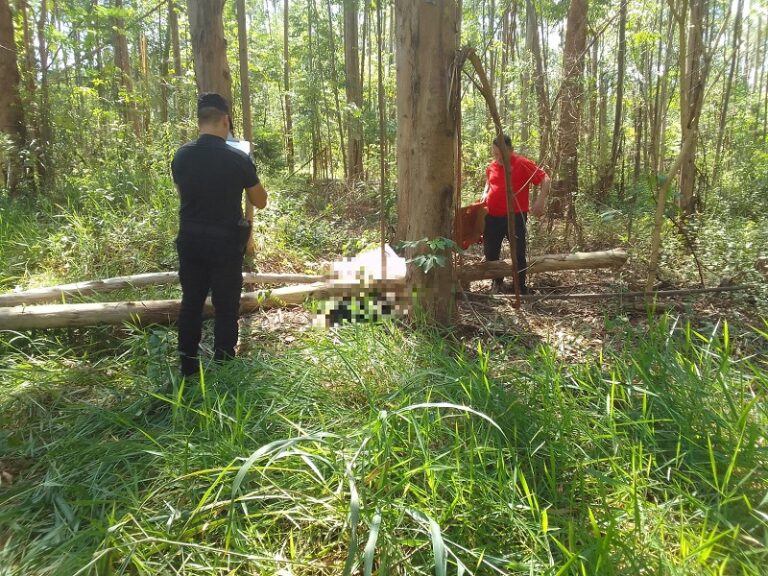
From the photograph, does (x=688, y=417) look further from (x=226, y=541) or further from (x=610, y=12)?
(x=610, y=12)

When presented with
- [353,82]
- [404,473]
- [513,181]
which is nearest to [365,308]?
[404,473]

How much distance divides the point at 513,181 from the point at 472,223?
64 cm

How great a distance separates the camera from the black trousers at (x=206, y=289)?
10.4 ft

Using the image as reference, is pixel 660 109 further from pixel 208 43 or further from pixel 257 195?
pixel 257 195

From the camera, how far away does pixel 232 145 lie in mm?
3252

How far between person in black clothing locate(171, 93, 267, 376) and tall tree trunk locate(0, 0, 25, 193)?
700cm

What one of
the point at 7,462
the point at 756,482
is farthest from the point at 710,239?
the point at 7,462

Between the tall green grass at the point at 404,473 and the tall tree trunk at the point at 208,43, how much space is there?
3213 mm

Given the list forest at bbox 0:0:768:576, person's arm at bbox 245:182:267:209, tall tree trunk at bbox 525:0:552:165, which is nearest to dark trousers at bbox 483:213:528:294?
forest at bbox 0:0:768:576

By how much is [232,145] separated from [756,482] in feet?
10.7

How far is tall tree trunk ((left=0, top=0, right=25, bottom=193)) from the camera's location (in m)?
8.17

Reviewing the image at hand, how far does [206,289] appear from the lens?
3311mm

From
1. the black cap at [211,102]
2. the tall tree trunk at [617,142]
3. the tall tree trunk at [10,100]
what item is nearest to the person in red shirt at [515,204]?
the black cap at [211,102]

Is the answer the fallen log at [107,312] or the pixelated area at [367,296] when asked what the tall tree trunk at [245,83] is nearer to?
the fallen log at [107,312]
